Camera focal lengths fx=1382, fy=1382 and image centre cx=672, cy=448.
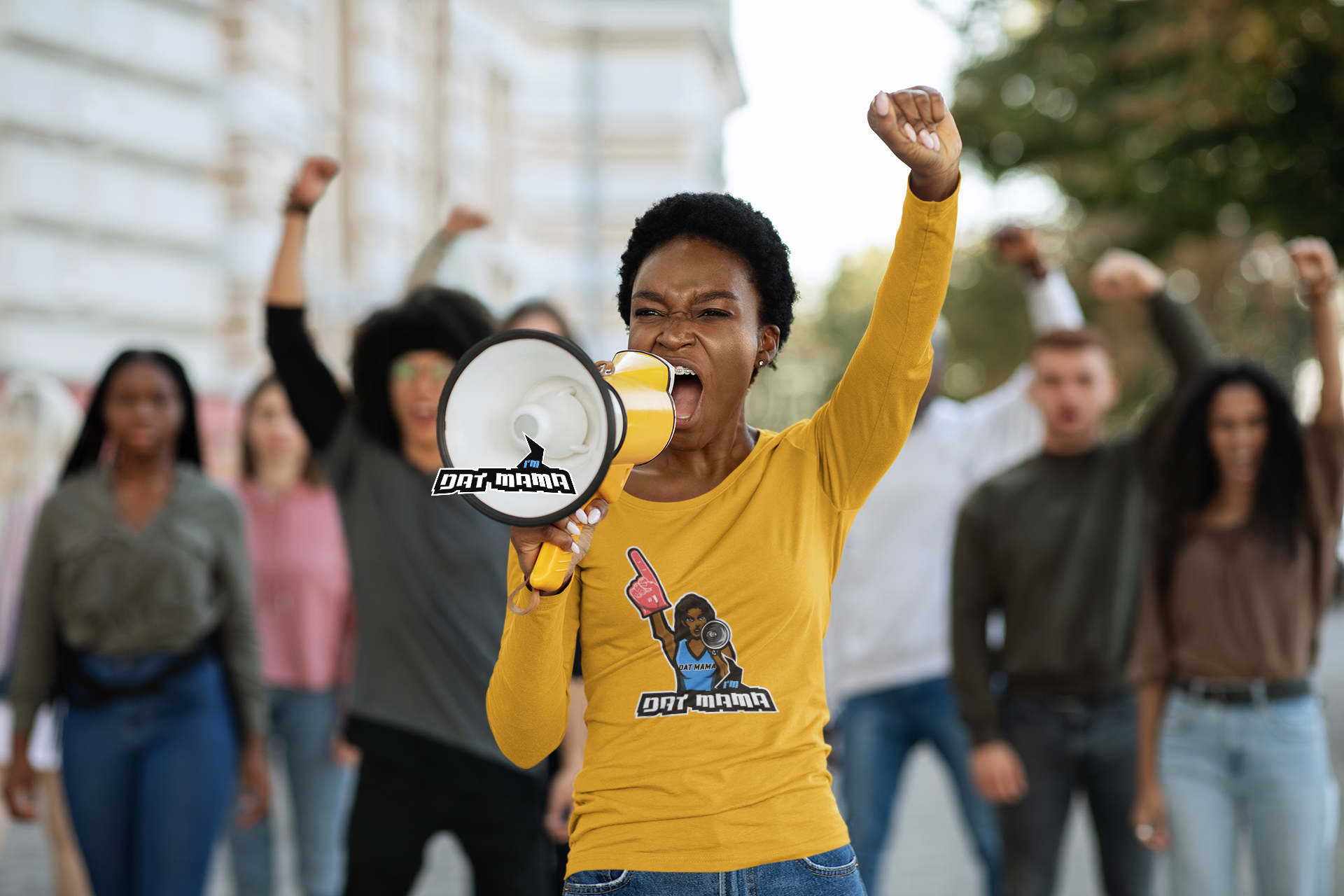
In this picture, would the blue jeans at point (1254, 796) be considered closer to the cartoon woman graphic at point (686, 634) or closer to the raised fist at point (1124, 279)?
the raised fist at point (1124, 279)

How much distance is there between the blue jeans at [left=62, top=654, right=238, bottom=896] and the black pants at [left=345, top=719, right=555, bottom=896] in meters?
0.94

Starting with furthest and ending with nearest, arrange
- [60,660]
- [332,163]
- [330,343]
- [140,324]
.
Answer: [330,343]
[140,324]
[60,660]
[332,163]

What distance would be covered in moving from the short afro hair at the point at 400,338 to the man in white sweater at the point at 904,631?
1.84 meters

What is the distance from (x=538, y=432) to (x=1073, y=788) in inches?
131

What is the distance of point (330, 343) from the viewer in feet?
36.4

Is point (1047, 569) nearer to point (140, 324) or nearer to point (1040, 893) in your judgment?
point (1040, 893)

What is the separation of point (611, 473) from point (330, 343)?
9.78 m

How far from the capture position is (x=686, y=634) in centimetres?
204

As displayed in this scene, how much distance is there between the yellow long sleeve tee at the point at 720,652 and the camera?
199 centimetres

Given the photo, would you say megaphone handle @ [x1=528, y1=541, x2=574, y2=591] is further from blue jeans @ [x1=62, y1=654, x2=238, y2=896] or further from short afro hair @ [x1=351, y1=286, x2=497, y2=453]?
blue jeans @ [x1=62, y1=654, x2=238, y2=896]

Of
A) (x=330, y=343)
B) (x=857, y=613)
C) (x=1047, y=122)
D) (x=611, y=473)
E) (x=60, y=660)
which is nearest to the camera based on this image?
(x=611, y=473)

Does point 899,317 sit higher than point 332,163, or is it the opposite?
point 332,163

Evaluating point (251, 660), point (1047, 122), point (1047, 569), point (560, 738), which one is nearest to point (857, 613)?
point (1047, 569)

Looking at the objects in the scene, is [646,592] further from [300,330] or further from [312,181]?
[312,181]
